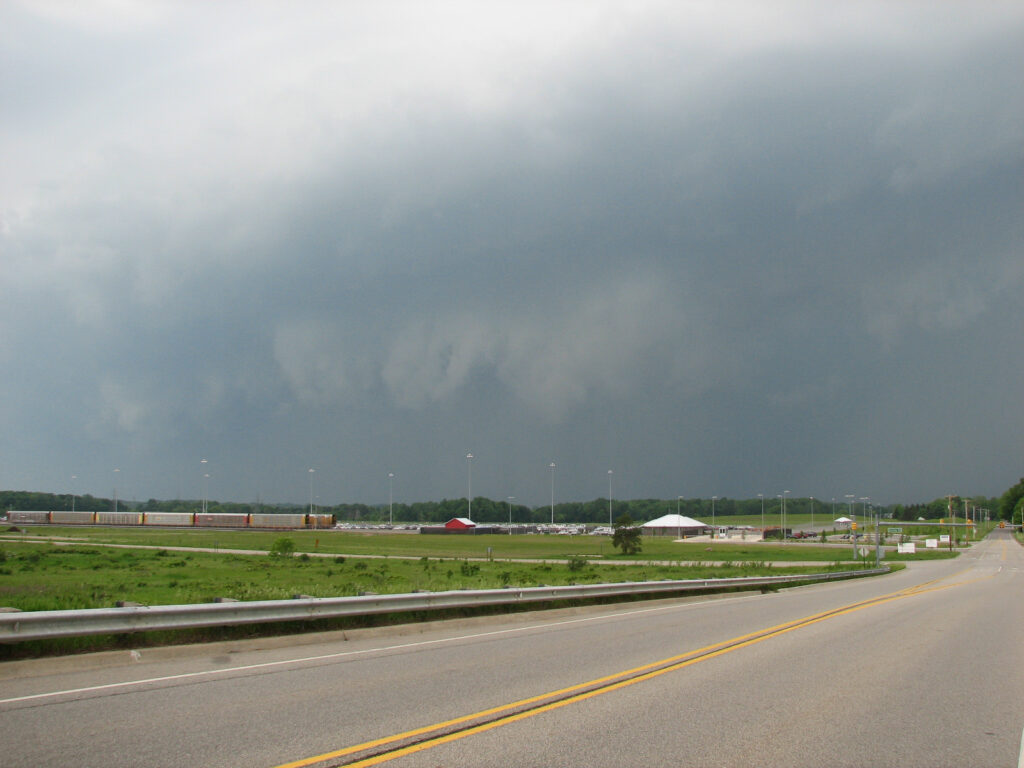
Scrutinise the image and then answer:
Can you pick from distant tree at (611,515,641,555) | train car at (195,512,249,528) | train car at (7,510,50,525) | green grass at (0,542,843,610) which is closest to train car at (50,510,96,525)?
Answer: train car at (7,510,50,525)

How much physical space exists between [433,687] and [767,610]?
56.5 ft

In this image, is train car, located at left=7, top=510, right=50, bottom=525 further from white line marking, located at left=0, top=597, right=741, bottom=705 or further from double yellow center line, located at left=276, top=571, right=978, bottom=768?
double yellow center line, located at left=276, top=571, right=978, bottom=768

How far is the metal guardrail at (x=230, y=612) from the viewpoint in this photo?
35.7 ft

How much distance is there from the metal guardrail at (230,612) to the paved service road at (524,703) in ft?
1.46

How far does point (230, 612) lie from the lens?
1337 centimetres

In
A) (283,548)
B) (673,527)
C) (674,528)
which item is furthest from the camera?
(673,527)

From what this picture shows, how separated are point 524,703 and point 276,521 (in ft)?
504

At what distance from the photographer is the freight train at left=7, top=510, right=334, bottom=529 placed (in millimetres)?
154250

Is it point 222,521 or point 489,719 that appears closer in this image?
point 489,719

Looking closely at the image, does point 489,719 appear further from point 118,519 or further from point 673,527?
point 673,527

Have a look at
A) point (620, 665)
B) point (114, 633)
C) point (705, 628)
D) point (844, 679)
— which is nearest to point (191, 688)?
point (114, 633)

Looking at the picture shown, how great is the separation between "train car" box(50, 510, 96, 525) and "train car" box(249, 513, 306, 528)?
35.9 metres

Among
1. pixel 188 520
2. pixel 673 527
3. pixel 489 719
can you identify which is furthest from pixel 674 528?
pixel 489 719

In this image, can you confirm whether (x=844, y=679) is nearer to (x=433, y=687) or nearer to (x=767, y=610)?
(x=433, y=687)
